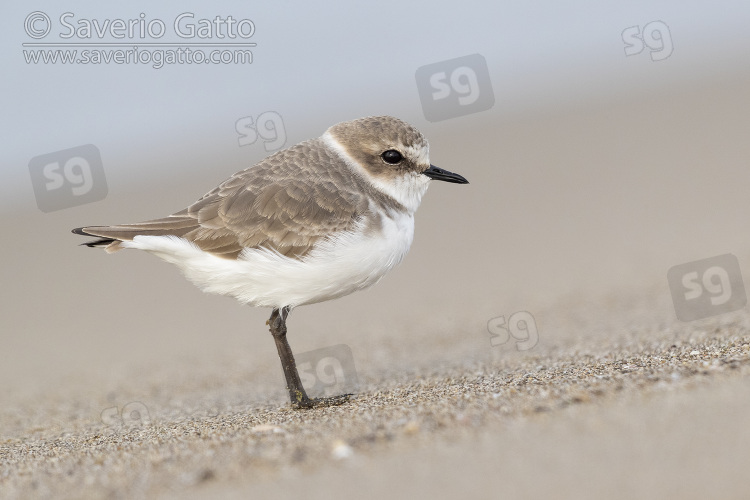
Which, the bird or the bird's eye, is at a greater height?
the bird's eye

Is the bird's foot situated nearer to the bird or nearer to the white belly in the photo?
the bird

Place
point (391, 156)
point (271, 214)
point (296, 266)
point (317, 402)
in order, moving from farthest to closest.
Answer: point (391, 156)
point (317, 402)
point (271, 214)
point (296, 266)

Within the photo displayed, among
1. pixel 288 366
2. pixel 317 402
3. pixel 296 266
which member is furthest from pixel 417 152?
pixel 317 402

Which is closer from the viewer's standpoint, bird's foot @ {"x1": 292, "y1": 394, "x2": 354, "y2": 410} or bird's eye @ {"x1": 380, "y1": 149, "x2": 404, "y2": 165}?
bird's foot @ {"x1": 292, "y1": 394, "x2": 354, "y2": 410}

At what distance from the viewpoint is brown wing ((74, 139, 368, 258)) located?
5.60 meters

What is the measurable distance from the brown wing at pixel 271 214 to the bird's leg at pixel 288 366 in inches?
24.1

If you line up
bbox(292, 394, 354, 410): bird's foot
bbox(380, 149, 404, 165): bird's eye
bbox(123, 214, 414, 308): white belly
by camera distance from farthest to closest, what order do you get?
bbox(380, 149, 404, 165): bird's eye, bbox(292, 394, 354, 410): bird's foot, bbox(123, 214, 414, 308): white belly

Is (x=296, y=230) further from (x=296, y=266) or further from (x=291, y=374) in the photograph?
(x=291, y=374)

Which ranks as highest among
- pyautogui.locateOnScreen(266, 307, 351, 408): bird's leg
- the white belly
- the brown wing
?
the brown wing

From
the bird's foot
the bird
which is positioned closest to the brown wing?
the bird

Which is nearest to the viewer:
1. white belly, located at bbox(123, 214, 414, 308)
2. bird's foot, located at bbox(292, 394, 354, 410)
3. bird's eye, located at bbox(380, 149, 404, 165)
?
white belly, located at bbox(123, 214, 414, 308)

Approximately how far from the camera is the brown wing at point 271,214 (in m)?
5.60

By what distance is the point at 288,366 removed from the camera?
19.5ft

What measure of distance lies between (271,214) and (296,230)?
24 centimetres
